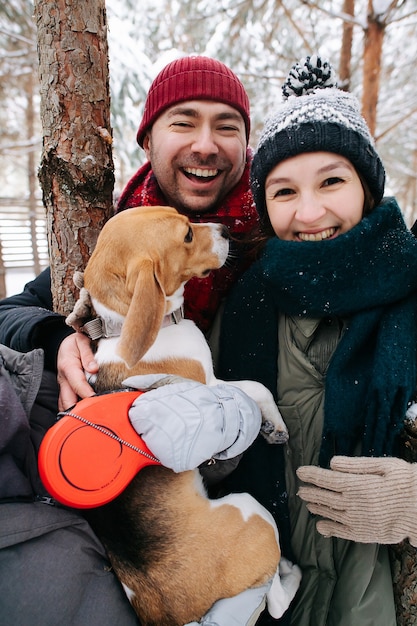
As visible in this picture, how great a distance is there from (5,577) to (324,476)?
1.26 metres

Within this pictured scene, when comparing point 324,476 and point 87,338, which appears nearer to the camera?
point 324,476

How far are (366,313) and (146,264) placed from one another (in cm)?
111

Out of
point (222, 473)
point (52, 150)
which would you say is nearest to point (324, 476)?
point (222, 473)

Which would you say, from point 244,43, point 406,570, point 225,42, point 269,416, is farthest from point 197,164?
point 244,43

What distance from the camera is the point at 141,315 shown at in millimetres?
1982

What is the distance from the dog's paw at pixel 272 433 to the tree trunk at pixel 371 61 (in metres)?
6.08

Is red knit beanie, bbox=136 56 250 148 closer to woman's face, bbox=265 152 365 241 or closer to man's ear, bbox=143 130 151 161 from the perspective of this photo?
man's ear, bbox=143 130 151 161

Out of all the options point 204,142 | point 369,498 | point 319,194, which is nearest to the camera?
point 369,498

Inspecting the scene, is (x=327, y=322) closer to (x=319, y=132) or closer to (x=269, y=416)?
(x=269, y=416)

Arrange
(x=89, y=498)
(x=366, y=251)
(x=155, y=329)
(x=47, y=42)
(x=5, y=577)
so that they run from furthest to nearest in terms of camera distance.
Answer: (x=47, y=42) → (x=155, y=329) → (x=366, y=251) → (x=89, y=498) → (x=5, y=577)

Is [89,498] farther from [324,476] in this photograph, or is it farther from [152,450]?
[324,476]

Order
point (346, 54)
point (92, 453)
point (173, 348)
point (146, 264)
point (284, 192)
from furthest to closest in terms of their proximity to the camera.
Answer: point (346, 54)
point (173, 348)
point (146, 264)
point (284, 192)
point (92, 453)

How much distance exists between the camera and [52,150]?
99.0 inches

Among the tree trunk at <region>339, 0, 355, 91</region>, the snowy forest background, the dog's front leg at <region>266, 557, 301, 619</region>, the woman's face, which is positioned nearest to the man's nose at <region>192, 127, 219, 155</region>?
the woman's face
